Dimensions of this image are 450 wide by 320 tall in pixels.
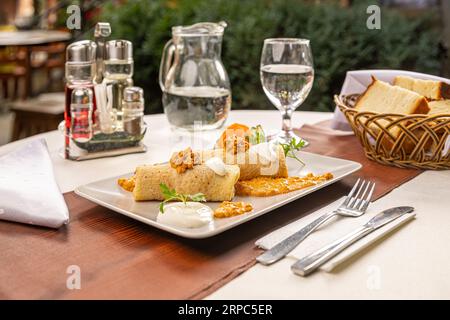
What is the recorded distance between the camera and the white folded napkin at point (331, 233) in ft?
2.71

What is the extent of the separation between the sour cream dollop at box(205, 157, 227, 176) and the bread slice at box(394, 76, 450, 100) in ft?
2.24

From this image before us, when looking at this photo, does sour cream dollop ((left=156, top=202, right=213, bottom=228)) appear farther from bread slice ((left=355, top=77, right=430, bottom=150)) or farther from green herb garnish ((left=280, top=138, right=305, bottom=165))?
bread slice ((left=355, top=77, right=430, bottom=150))

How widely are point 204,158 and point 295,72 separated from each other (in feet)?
1.56

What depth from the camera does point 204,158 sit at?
107 cm

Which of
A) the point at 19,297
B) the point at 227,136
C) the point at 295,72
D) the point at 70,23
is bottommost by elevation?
the point at 19,297

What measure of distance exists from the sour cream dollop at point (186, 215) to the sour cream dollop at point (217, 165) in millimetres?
92

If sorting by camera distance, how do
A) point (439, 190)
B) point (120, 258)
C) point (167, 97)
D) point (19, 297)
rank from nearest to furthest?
point (19, 297) < point (120, 258) < point (439, 190) < point (167, 97)

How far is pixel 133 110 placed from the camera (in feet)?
4.47

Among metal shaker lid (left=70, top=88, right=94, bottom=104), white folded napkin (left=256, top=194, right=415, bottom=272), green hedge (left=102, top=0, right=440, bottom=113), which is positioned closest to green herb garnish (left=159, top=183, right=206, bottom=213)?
white folded napkin (left=256, top=194, right=415, bottom=272)

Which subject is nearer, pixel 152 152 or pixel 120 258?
pixel 120 258

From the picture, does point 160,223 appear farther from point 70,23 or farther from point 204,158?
point 70,23

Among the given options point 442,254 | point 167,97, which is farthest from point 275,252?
point 167,97

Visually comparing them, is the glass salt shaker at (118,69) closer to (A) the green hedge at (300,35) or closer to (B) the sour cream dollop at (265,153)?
(B) the sour cream dollop at (265,153)

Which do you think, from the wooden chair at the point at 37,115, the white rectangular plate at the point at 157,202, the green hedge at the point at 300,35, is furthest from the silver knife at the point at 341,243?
the wooden chair at the point at 37,115
